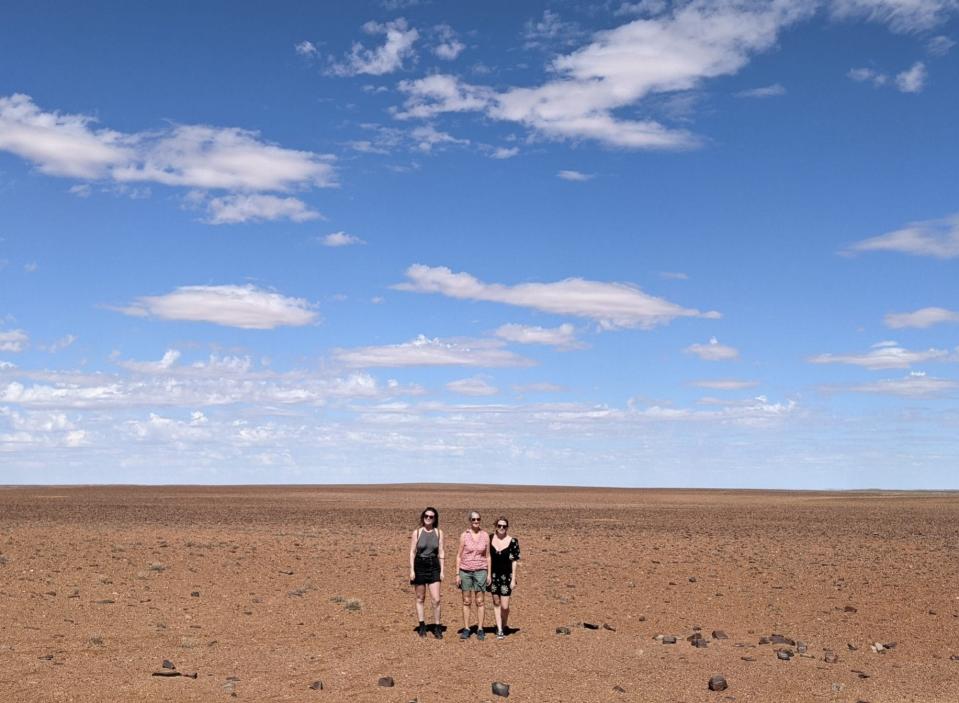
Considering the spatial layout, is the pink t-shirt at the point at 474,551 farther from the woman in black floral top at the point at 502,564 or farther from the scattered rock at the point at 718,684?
the scattered rock at the point at 718,684

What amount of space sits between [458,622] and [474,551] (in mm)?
2690

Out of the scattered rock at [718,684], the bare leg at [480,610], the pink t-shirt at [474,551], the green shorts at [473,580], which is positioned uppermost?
the pink t-shirt at [474,551]

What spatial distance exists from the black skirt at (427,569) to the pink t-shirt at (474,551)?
→ 40 centimetres

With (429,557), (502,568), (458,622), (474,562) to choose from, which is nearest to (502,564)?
(502,568)

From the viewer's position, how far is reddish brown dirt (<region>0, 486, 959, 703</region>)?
1285cm

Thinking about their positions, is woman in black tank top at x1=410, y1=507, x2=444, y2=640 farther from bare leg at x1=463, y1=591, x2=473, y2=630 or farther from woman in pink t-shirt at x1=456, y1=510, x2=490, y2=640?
bare leg at x1=463, y1=591, x2=473, y2=630

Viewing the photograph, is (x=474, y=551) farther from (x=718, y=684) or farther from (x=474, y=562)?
(x=718, y=684)

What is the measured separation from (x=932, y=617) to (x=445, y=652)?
9.33 metres

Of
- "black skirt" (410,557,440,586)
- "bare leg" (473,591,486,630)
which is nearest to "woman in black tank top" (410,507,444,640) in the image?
"black skirt" (410,557,440,586)

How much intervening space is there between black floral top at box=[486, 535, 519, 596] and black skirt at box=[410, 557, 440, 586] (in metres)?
0.85

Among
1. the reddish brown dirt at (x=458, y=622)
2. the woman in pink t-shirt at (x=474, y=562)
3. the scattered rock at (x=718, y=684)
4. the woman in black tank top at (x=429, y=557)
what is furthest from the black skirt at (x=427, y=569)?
the scattered rock at (x=718, y=684)

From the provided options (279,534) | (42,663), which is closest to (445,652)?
(42,663)

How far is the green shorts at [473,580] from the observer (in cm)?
1536

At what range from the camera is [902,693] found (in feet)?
41.8
